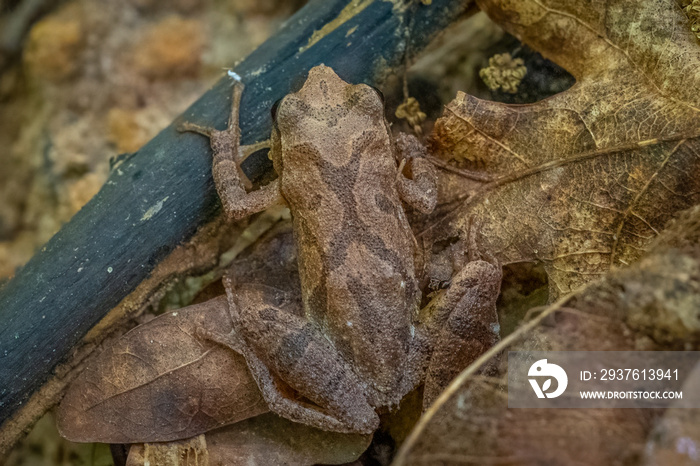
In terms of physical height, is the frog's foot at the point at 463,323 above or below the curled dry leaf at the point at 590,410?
below

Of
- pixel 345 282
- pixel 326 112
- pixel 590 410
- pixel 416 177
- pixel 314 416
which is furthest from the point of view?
pixel 416 177

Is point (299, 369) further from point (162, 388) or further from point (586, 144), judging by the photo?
point (586, 144)

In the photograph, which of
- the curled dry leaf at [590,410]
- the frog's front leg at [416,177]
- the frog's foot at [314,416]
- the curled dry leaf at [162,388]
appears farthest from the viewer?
the frog's front leg at [416,177]

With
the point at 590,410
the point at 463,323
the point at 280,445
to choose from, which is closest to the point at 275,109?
the point at 463,323

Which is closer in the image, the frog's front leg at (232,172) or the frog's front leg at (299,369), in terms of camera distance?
the frog's front leg at (299,369)

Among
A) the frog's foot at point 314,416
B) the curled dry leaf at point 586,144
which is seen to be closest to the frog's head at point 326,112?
the curled dry leaf at point 586,144

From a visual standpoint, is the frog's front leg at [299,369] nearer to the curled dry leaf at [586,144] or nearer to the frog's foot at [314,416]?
the frog's foot at [314,416]
